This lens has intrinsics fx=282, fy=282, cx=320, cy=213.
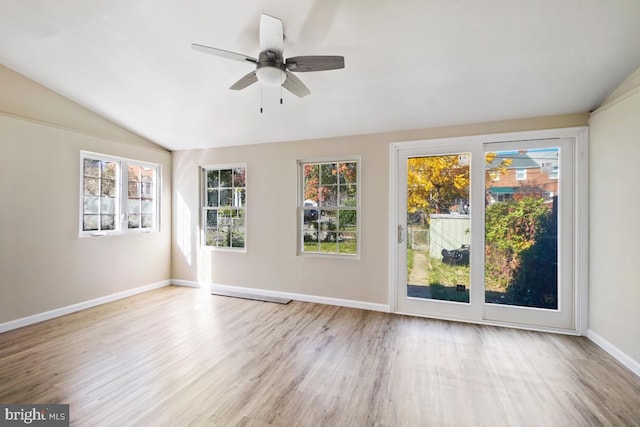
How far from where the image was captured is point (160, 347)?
2809 mm

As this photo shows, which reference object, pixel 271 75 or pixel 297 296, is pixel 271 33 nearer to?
pixel 271 75

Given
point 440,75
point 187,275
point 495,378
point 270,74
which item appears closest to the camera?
point 270,74

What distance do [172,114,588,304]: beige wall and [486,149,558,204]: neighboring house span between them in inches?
12.5

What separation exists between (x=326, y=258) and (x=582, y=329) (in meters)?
3.03

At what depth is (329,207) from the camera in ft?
13.8

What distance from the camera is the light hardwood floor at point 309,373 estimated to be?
1906 millimetres

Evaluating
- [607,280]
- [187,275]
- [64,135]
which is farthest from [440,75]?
[187,275]

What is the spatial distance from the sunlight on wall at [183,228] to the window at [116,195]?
1.18 feet

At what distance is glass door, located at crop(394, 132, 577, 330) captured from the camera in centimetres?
321

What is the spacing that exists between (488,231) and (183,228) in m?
4.79

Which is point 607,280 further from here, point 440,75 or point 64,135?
point 64,135

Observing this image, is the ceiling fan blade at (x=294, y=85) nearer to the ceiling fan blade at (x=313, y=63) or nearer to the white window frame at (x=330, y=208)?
the ceiling fan blade at (x=313, y=63)

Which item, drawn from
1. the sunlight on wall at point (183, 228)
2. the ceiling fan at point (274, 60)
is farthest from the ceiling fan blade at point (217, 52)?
the sunlight on wall at point (183, 228)

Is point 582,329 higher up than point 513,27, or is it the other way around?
point 513,27
